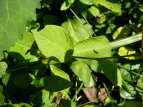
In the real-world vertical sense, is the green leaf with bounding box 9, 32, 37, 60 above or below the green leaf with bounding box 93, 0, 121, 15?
below

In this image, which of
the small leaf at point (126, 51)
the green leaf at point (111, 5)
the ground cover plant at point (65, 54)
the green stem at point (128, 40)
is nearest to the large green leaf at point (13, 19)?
the ground cover plant at point (65, 54)

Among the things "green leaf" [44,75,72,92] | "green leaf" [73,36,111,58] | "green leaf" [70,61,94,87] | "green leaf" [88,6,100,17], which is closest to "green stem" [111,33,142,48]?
"green leaf" [73,36,111,58]

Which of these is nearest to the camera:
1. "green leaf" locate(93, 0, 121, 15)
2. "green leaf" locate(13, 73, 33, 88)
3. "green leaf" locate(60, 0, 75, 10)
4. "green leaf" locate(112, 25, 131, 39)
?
"green leaf" locate(13, 73, 33, 88)

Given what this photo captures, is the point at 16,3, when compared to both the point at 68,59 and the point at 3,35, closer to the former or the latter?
the point at 3,35

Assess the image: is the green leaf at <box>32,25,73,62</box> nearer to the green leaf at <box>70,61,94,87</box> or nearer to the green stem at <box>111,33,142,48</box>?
the green leaf at <box>70,61,94,87</box>

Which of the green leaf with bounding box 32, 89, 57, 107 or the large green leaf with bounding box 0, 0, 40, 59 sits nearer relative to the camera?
the large green leaf with bounding box 0, 0, 40, 59

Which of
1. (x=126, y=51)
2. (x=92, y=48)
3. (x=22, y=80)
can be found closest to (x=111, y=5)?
(x=126, y=51)

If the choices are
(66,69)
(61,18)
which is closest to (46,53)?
(66,69)
